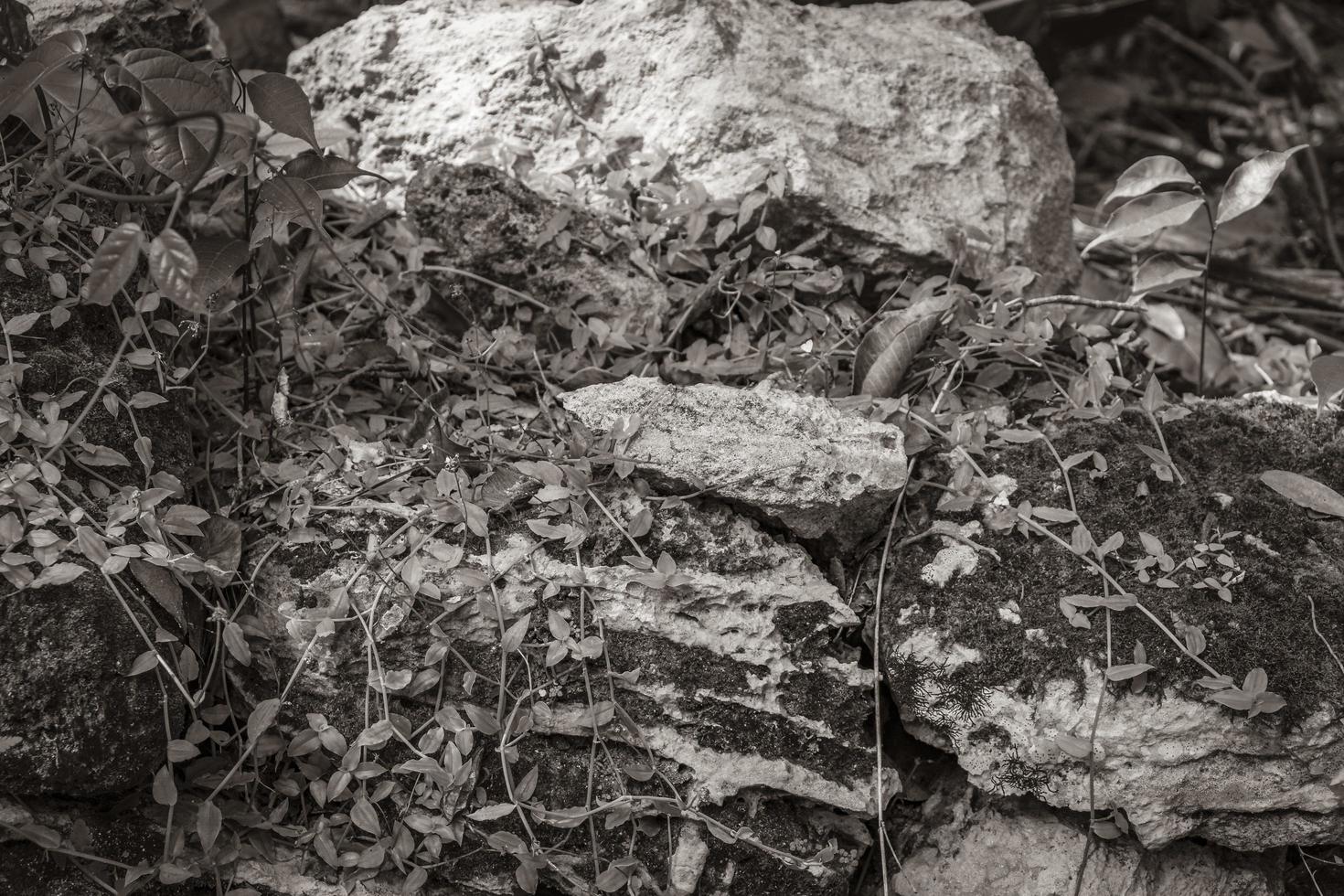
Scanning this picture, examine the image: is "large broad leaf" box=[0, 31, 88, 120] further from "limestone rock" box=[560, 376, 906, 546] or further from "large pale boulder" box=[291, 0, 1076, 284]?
"limestone rock" box=[560, 376, 906, 546]

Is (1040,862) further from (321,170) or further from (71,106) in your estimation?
(71,106)

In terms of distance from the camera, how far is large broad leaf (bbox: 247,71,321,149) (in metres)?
1.85

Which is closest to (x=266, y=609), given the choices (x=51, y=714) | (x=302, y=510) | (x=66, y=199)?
(x=302, y=510)

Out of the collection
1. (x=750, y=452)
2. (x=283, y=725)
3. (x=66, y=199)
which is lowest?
(x=283, y=725)

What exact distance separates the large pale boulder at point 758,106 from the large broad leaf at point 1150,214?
0.27 m

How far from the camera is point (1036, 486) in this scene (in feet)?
6.78

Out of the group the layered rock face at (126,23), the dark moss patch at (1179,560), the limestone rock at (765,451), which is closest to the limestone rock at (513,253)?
the limestone rock at (765,451)

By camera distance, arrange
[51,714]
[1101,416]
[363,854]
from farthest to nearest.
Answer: [1101,416] < [363,854] < [51,714]

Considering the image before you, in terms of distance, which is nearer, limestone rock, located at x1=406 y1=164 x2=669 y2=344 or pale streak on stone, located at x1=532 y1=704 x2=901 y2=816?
pale streak on stone, located at x1=532 y1=704 x2=901 y2=816

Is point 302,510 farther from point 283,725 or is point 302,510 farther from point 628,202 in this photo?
point 628,202

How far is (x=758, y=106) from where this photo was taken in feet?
8.38

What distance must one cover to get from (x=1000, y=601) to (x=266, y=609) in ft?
4.46

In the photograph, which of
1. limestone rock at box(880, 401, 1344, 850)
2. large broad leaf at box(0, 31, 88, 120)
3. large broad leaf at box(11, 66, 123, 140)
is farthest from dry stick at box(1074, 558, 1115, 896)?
large broad leaf at box(0, 31, 88, 120)

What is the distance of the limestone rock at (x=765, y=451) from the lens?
1933 millimetres
